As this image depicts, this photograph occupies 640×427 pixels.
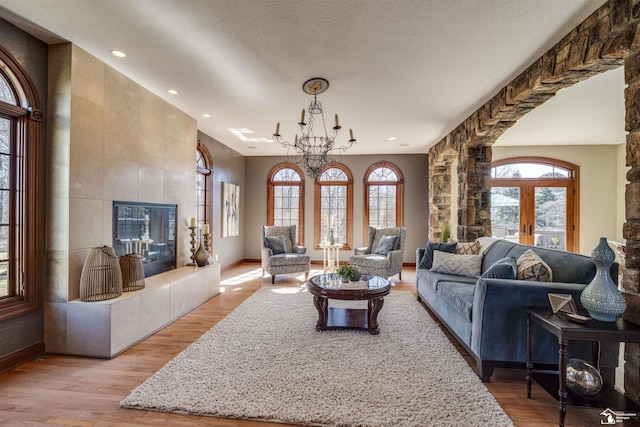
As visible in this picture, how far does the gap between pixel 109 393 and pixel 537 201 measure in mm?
7765

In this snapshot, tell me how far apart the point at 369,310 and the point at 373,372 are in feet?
2.80

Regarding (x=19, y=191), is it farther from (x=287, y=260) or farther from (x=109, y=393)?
(x=287, y=260)

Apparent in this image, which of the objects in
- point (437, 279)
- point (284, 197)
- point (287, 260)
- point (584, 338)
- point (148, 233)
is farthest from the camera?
point (284, 197)

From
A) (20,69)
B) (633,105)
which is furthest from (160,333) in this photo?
(633,105)

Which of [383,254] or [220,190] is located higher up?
[220,190]

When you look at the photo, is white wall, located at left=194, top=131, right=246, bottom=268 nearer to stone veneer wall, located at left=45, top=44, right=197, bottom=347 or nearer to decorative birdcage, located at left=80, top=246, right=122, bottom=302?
stone veneer wall, located at left=45, top=44, right=197, bottom=347

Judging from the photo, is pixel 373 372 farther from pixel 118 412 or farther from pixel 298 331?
pixel 118 412

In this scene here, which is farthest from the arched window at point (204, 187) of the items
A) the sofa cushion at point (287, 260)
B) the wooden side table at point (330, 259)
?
the wooden side table at point (330, 259)

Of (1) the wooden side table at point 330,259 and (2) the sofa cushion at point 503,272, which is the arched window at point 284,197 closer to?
(1) the wooden side table at point 330,259

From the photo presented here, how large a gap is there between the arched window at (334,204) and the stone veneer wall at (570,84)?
303 centimetres

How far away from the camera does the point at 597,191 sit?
6.38 metres

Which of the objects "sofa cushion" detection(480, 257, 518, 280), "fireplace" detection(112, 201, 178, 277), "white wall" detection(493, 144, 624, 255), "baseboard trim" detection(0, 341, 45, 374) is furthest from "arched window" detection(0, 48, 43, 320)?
"white wall" detection(493, 144, 624, 255)

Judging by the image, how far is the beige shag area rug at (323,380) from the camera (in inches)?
72.8

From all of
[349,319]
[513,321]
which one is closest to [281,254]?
[349,319]
